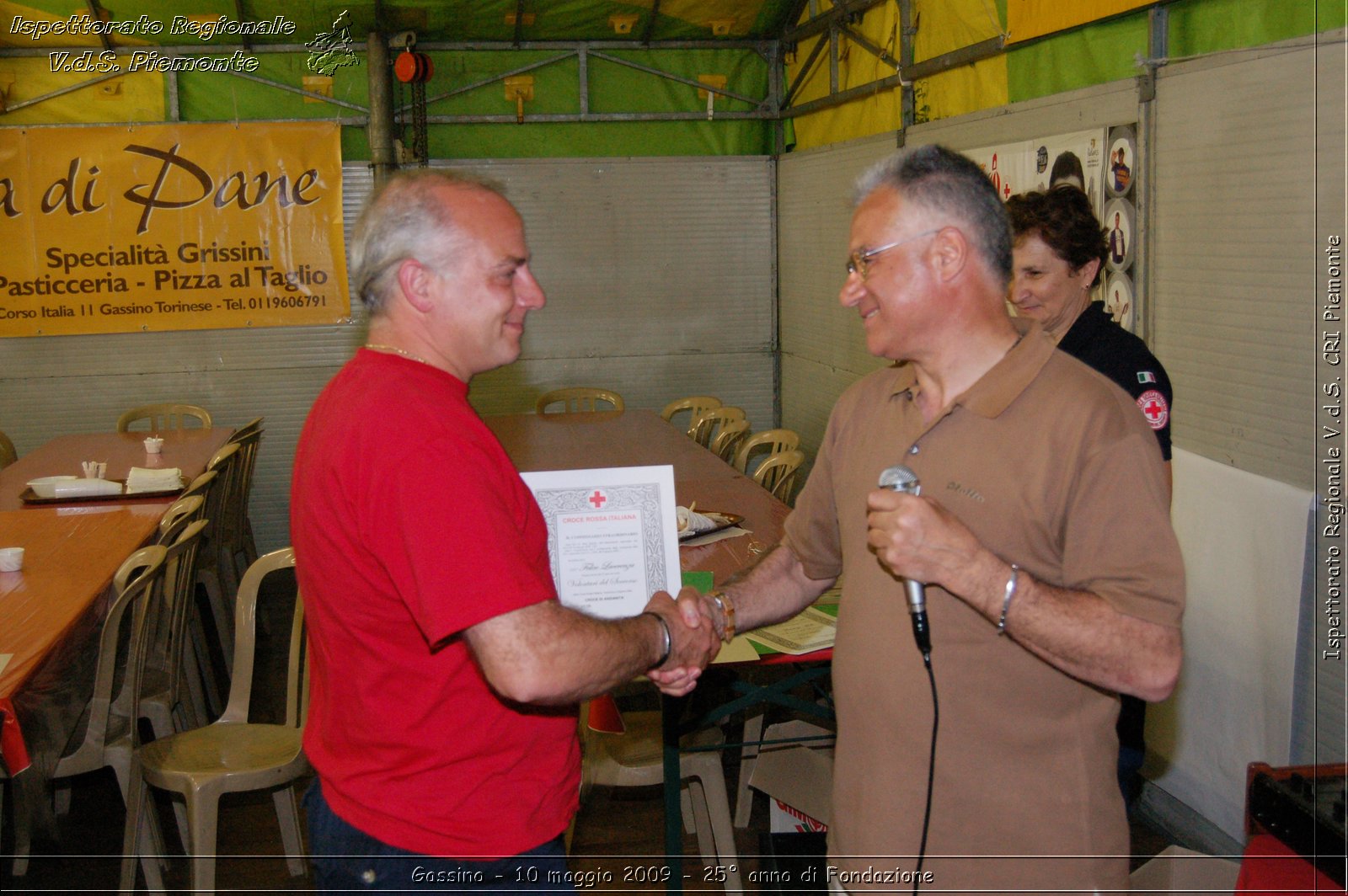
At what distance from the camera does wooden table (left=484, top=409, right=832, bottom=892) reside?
2705mm

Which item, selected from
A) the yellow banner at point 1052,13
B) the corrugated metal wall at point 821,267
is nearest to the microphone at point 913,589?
the yellow banner at point 1052,13

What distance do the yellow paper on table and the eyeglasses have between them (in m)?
1.05

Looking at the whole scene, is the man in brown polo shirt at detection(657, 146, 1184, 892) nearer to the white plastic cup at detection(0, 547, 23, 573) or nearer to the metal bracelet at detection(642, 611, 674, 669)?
the metal bracelet at detection(642, 611, 674, 669)

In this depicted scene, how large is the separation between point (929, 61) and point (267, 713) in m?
4.23

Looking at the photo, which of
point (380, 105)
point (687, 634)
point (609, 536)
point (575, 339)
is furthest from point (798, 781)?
point (380, 105)

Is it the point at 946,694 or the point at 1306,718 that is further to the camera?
the point at 1306,718

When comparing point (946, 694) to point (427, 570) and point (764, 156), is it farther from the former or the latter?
point (764, 156)

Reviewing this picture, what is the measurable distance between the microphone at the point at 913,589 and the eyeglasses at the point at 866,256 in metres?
0.34

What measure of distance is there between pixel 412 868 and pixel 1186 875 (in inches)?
59.4

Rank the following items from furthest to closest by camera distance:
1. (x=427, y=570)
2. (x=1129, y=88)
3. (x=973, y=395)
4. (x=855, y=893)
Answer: (x=1129, y=88) < (x=855, y=893) < (x=973, y=395) < (x=427, y=570)

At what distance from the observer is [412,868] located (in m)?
1.64

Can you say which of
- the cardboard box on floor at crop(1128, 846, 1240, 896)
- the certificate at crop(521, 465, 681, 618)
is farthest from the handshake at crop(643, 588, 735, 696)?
the cardboard box on floor at crop(1128, 846, 1240, 896)

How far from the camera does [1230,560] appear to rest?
3.15 metres

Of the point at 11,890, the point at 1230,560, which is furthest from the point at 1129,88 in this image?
the point at 11,890
